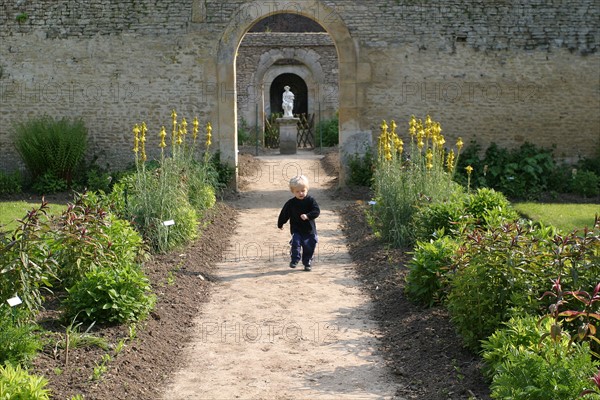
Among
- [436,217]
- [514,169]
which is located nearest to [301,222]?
[436,217]

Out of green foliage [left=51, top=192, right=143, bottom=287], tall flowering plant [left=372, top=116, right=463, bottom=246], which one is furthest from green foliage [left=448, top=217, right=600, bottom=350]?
tall flowering plant [left=372, top=116, right=463, bottom=246]

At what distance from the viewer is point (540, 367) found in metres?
4.12

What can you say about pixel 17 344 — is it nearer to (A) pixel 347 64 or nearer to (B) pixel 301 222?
(B) pixel 301 222

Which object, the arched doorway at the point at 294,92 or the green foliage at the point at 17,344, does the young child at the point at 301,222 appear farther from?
the arched doorway at the point at 294,92

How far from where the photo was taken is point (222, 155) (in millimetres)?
13805

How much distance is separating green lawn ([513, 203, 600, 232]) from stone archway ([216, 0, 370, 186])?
323 cm

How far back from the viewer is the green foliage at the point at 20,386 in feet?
13.4

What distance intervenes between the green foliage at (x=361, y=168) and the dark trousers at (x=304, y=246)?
506 cm

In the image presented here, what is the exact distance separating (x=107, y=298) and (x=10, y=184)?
8236 millimetres

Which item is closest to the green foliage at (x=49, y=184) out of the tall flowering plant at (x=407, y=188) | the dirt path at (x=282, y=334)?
the dirt path at (x=282, y=334)

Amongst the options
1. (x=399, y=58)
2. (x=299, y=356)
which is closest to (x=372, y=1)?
(x=399, y=58)

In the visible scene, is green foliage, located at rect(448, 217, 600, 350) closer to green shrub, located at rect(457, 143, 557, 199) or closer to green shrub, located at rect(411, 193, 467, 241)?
green shrub, located at rect(411, 193, 467, 241)

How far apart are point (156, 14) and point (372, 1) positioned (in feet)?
11.7

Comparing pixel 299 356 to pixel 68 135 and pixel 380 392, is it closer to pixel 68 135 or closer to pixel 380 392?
pixel 380 392
